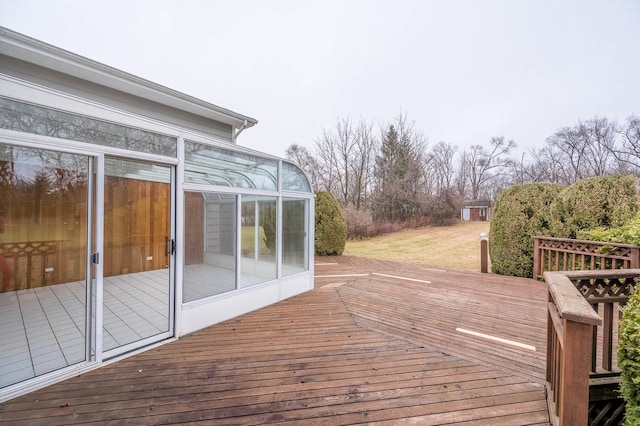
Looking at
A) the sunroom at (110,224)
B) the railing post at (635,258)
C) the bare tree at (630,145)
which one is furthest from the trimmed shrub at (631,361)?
the bare tree at (630,145)

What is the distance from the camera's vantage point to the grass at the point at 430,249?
9.23 m

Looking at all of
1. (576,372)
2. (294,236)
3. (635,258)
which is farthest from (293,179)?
(635,258)

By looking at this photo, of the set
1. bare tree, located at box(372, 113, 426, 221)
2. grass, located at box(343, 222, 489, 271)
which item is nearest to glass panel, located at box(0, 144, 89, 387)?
grass, located at box(343, 222, 489, 271)

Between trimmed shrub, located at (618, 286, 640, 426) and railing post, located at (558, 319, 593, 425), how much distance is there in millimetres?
200

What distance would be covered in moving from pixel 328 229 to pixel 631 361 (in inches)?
317

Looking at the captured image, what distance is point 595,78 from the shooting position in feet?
41.3

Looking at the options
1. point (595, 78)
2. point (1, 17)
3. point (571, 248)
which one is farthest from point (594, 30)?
point (1, 17)

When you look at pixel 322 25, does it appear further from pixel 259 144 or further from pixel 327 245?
pixel 259 144

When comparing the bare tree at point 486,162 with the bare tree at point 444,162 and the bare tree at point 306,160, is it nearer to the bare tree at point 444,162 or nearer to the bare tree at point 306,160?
the bare tree at point 444,162

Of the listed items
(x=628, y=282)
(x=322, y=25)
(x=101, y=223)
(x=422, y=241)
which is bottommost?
(x=422, y=241)

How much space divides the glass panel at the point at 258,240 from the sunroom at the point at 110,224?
2 centimetres

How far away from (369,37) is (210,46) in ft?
19.7

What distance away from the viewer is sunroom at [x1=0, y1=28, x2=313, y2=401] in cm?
247

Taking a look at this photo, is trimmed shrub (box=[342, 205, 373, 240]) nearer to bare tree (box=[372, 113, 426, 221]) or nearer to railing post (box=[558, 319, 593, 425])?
bare tree (box=[372, 113, 426, 221])
